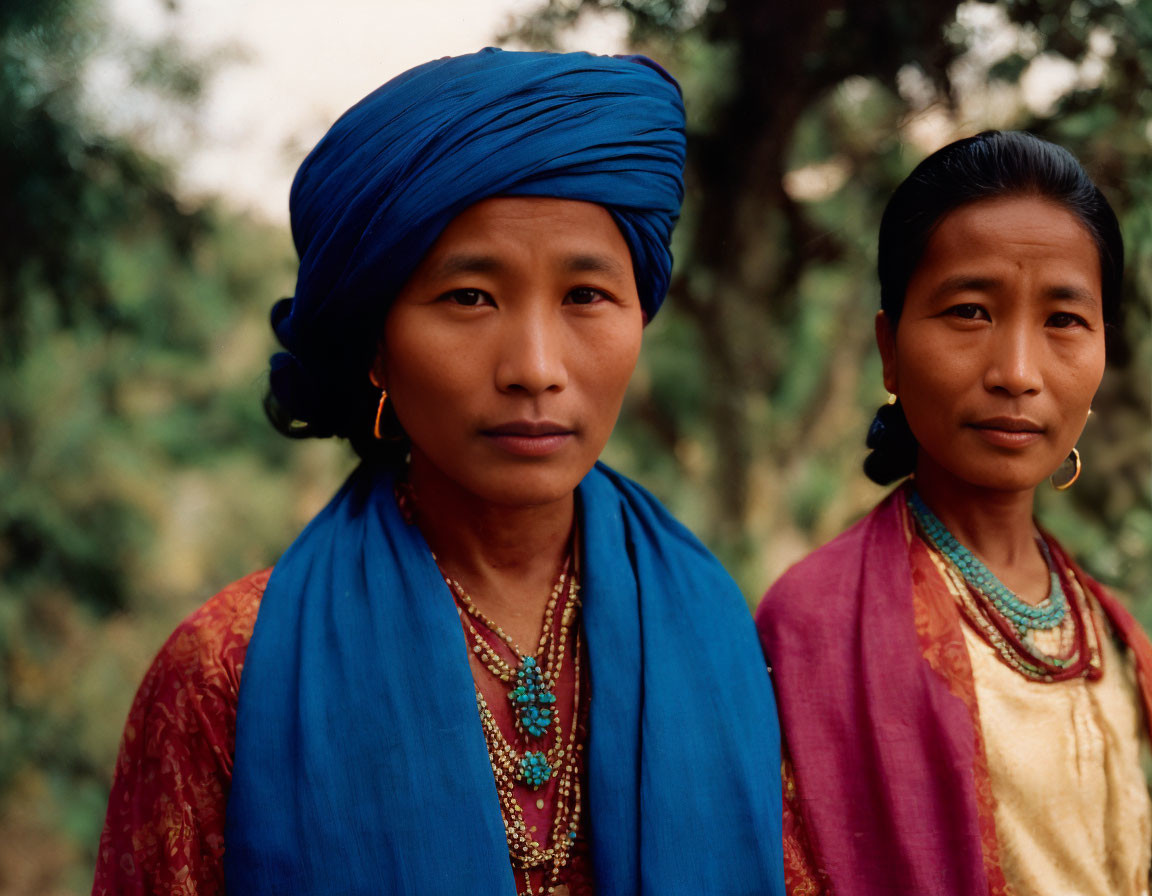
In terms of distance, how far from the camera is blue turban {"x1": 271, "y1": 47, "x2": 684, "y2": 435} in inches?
72.2

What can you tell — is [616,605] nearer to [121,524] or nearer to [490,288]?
[490,288]

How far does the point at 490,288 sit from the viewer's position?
6.07ft

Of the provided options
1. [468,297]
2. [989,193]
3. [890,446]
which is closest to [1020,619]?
[890,446]

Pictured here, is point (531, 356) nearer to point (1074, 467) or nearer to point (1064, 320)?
point (1064, 320)

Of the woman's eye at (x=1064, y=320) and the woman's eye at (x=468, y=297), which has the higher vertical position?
the woman's eye at (x=468, y=297)

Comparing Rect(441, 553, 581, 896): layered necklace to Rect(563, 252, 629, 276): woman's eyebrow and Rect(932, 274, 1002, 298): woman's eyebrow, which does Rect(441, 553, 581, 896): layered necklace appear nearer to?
Rect(563, 252, 629, 276): woman's eyebrow

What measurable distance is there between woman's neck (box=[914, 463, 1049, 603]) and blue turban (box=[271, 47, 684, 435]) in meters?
0.73

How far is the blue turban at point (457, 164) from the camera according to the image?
183 cm

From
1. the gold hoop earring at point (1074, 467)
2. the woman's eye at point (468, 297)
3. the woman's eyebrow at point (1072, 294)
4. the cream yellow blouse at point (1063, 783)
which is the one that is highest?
the woman's eye at point (468, 297)

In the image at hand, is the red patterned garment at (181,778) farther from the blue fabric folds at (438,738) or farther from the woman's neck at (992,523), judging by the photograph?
the woman's neck at (992,523)

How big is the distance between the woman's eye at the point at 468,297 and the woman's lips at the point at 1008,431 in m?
0.91

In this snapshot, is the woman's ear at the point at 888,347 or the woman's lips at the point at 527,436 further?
the woman's ear at the point at 888,347

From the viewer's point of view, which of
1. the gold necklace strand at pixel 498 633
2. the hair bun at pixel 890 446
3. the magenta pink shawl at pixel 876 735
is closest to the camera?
the magenta pink shawl at pixel 876 735

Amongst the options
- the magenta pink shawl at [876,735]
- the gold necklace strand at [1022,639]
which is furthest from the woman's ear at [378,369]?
the gold necklace strand at [1022,639]
